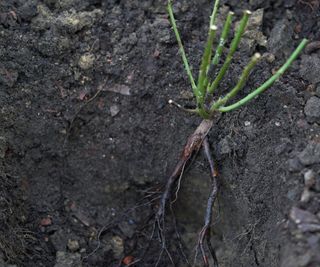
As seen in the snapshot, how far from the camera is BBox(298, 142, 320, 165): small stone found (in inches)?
63.3

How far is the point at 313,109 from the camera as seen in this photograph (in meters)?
1.74

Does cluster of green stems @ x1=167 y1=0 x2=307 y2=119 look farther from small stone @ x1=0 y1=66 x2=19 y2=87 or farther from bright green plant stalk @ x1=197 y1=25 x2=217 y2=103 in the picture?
small stone @ x1=0 y1=66 x2=19 y2=87

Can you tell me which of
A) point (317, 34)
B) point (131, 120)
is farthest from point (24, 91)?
point (317, 34)

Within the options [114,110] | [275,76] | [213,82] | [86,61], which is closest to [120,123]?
[114,110]

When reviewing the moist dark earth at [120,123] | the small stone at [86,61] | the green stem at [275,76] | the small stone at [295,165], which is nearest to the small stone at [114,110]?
the moist dark earth at [120,123]

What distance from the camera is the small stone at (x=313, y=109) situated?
1.73 meters

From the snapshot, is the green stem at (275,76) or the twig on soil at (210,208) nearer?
the green stem at (275,76)

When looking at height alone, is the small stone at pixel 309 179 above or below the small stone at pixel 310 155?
below

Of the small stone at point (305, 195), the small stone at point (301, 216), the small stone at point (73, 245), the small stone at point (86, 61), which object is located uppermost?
the small stone at point (86, 61)

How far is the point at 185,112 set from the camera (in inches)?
75.0

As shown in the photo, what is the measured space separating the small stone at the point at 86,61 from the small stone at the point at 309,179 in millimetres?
848

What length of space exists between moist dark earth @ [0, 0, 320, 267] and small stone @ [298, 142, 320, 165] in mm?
154

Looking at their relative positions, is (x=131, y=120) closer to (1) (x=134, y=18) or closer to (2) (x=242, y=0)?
(1) (x=134, y=18)

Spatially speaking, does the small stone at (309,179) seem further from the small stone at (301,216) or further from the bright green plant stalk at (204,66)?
the bright green plant stalk at (204,66)
